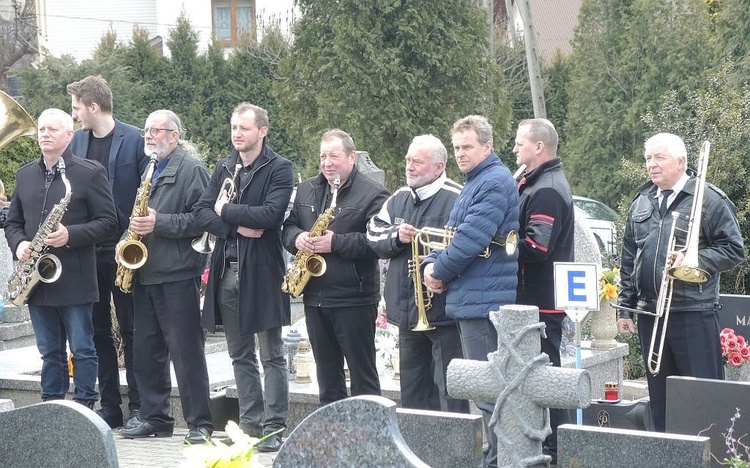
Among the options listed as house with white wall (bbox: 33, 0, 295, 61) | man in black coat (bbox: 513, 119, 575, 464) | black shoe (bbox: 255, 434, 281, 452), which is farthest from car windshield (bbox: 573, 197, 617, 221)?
house with white wall (bbox: 33, 0, 295, 61)

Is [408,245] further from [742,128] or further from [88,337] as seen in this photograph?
[742,128]

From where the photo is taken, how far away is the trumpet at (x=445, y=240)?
6.46 metres

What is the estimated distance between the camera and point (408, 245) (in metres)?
6.92

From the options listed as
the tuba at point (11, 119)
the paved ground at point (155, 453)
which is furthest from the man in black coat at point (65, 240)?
the tuba at point (11, 119)

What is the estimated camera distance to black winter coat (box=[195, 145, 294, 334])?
23.9ft

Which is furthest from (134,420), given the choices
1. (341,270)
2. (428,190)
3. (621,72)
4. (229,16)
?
(229,16)

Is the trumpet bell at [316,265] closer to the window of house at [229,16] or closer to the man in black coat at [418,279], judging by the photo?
the man in black coat at [418,279]

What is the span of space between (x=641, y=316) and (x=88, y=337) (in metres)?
3.49

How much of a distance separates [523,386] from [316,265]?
9.94 feet

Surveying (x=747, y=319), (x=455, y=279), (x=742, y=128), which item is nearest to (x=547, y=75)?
(x=742, y=128)

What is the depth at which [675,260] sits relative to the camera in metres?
6.45

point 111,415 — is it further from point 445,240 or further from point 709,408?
point 709,408

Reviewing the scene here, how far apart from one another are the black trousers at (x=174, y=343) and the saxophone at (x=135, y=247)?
0.56 feet

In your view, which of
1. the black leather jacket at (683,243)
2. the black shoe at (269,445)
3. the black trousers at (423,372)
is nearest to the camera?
the black leather jacket at (683,243)
